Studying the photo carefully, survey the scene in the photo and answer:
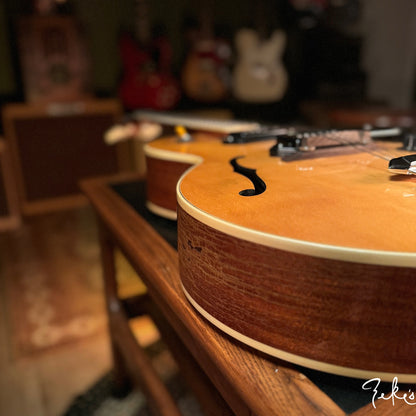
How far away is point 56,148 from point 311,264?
3.10m

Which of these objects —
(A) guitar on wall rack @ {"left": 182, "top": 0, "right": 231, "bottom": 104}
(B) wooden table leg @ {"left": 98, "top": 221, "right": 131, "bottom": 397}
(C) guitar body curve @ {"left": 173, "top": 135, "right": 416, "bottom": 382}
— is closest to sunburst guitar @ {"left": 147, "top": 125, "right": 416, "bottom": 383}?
(C) guitar body curve @ {"left": 173, "top": 135, "right": 416, "bottom": 382}

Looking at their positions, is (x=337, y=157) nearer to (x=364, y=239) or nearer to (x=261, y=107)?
(x=364, y=239)

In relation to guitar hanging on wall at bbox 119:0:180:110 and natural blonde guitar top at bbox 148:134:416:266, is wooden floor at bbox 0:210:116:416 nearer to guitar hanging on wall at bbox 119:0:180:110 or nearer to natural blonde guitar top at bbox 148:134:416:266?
natural blonde guitar top at bbox 148:134:416:266

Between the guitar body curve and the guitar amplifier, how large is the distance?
282 centimetres

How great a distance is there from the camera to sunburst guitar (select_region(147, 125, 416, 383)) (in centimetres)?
44

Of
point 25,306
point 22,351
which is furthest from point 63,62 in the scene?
point 22,351

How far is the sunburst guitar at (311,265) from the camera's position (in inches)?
17.2

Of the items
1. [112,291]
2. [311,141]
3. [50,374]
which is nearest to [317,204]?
[311,141]

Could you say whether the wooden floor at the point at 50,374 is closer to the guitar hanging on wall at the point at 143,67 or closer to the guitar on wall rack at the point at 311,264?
the guitar on wall rack at the point at 311,264

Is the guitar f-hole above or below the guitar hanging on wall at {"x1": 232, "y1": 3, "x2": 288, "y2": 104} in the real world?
below

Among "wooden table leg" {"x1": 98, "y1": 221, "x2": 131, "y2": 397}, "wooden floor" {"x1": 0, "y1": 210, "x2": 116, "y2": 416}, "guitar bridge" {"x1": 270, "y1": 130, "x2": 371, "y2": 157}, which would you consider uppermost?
"guitar bridge" {"x1": 270, "y1": 130, "x2": 371, "y2": 157}

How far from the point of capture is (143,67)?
3.20 m

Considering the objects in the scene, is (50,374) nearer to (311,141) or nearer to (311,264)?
(311,141)

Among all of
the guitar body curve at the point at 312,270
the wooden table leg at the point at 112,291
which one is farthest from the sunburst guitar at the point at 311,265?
the wooden table leg at the point at 112,291
